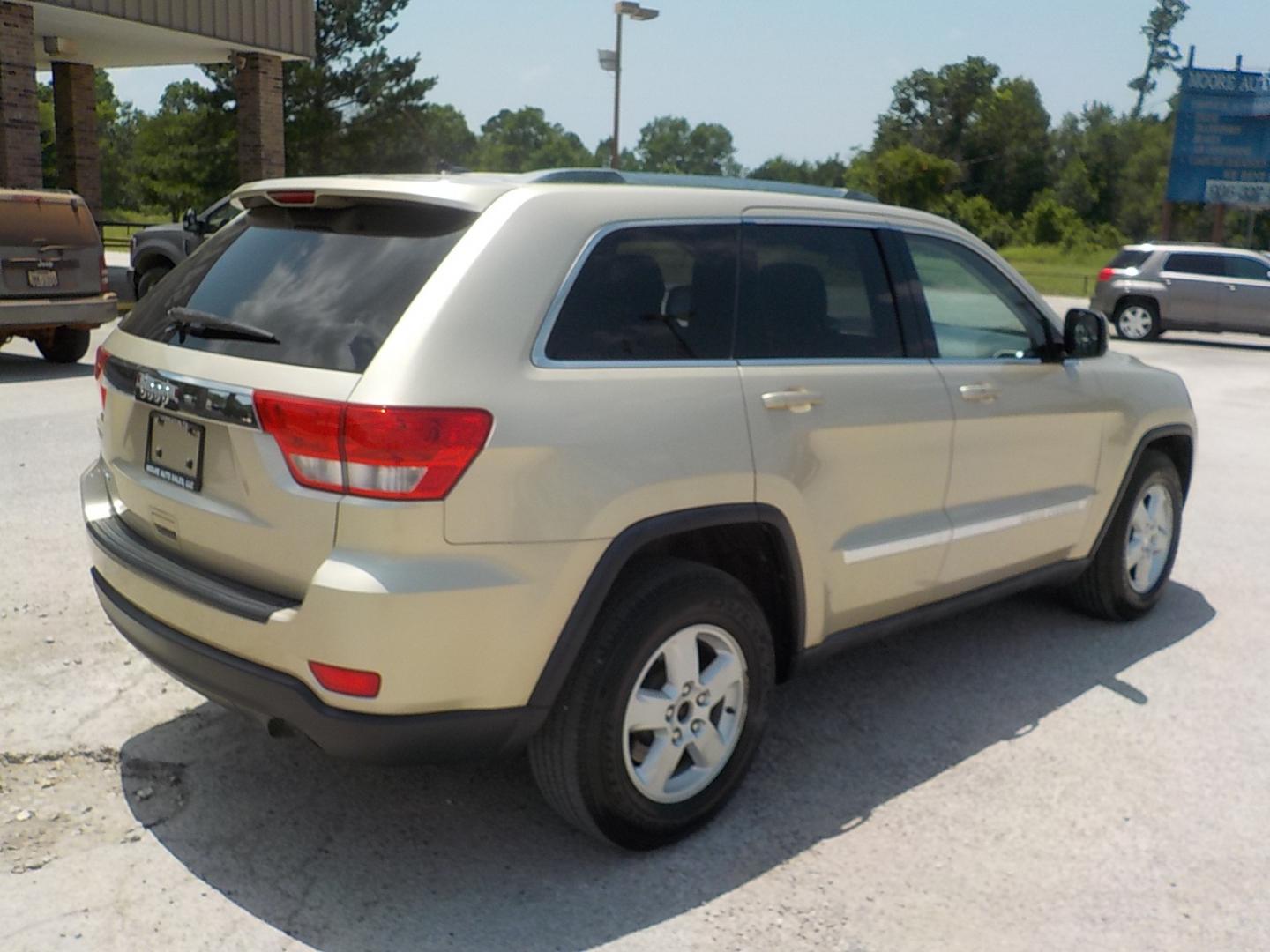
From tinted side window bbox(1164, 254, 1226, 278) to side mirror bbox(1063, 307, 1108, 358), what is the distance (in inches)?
717

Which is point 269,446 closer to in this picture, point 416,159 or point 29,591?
point 29,591

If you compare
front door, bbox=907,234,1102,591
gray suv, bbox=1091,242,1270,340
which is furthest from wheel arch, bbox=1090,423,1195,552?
gray suv, bbox=1091,242,1270,340

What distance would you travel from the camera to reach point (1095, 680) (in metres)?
4.92

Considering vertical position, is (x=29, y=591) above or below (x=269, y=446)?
below

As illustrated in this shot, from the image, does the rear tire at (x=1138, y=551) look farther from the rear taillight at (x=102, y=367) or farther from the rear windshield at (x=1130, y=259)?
the rear windshield at (x=1130, y=259)

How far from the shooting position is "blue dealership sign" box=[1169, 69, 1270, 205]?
39219 mm

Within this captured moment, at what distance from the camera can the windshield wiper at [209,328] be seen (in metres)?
3.24

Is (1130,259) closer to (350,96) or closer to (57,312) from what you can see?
(57,312)

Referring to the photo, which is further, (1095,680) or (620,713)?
(1095,680)

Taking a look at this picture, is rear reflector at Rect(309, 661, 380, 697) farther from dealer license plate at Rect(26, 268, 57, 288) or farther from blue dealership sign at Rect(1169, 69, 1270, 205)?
blue dealership sign at Rect(1169, 69, 1270, 205)

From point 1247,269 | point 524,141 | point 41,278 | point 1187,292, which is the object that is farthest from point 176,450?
point 524,141

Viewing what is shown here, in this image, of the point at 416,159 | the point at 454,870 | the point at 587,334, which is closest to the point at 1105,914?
the point at 454,870

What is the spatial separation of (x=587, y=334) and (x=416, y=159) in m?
55.9

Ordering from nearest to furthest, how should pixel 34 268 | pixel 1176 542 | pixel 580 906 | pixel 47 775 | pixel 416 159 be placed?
1. pixel 580 906
2. pixel 47 775
3. pixel 1176 542
4. pixel 34 268
5. pixel 416 159
